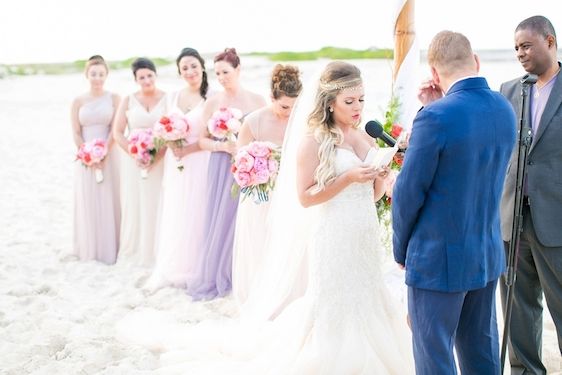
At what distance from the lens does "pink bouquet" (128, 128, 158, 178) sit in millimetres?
6695

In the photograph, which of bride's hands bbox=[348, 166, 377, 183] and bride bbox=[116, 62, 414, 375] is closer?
bride's hands bbox=[348, 166, 377, 183]

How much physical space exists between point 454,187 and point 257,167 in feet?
7.68

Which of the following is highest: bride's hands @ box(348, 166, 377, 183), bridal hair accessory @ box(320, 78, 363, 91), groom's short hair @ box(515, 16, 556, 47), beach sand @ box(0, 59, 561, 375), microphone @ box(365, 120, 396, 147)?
groom's short hair @ box(515, 16, 556, 47)

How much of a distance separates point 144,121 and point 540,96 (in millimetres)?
4450

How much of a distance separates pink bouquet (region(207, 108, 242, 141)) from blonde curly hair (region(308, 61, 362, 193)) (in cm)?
220

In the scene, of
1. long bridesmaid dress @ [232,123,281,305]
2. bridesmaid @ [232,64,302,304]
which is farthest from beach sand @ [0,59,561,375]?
bridesmaid @ [232,64,302,304]

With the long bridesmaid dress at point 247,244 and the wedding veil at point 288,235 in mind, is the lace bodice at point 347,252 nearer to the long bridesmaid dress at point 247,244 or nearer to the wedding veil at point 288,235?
the wedding veil at point 288,235

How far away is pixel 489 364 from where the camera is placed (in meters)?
3.14

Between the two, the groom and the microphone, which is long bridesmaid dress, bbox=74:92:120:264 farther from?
the groom

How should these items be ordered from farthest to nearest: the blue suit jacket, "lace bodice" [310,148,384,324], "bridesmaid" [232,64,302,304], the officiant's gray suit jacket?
"bridesmaid" [232,64,302,304]
"lace bodice" [310,148,384,324]
the officiant's gray suit jacket
the blue suit jacket

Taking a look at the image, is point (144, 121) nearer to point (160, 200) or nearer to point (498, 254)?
point (160, 200)

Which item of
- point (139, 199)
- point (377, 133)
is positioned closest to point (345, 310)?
point (377, 133)

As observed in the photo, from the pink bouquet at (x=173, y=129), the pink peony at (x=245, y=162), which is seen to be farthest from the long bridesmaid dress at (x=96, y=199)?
the pink peony at (x=245, y=162)

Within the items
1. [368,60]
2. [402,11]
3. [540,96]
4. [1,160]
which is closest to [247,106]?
[402,11]
